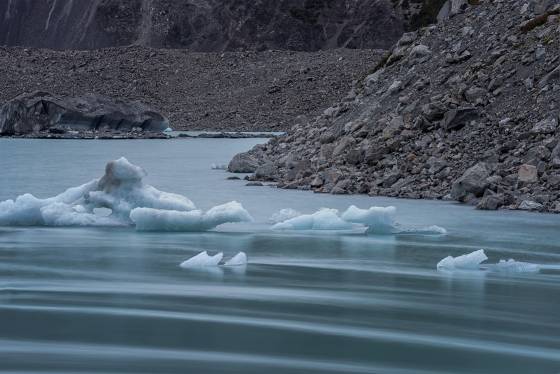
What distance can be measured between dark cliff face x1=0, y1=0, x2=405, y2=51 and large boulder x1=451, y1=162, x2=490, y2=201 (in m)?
100

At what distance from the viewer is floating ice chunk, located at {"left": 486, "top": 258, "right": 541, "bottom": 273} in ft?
35.5

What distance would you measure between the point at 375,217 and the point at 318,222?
0.95 m

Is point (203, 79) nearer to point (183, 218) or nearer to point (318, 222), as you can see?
point (318, 222)

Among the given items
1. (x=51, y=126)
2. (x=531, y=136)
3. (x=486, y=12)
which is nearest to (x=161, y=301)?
(x=531, y=136)

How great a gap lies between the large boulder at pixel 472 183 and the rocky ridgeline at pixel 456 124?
0.02 meters

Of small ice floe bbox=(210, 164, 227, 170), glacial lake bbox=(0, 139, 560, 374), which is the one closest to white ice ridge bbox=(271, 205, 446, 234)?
glacial lake bbox=(0, 139, 560, 374)

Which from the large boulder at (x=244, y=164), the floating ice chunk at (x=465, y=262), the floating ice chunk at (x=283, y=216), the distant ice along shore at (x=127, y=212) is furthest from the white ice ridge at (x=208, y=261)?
the large boulder at (x=244, y=164)

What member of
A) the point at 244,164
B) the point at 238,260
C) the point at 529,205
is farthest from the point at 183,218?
the point at 244,164

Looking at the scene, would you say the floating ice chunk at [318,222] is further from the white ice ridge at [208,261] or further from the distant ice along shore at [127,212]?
the white ice ridge at [208,261]

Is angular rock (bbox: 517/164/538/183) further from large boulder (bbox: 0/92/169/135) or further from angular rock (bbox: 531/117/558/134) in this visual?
large boulder (bbox: 0/92/169/135)

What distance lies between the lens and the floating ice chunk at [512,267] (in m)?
10.8

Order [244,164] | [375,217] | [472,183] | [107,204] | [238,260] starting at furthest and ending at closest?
1. [244,164]
2. [472,183]
3. [107,204]
4. [375,217]
5. [238,260]

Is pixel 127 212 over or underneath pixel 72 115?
underneath

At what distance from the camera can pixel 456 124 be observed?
2009 cm
